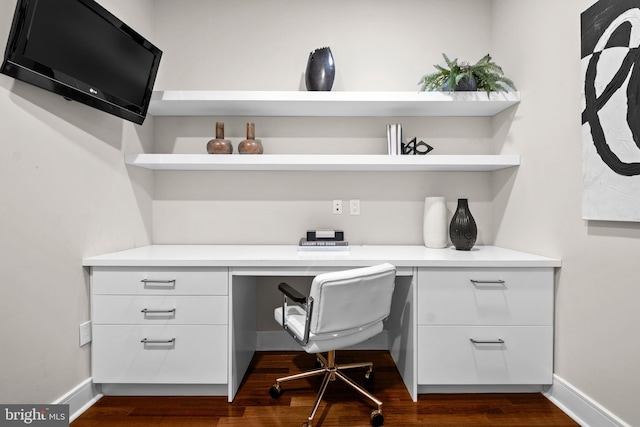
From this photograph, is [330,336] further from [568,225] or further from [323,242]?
[568,225]

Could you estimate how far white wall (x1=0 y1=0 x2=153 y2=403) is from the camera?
133cm

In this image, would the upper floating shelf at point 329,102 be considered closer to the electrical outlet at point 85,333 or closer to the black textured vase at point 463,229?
the black textured vase at point 463,229

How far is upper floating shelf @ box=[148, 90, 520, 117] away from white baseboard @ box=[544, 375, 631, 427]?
1690 mm

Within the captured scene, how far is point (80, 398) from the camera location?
1.66 meters

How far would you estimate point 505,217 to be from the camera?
2256 millimetres

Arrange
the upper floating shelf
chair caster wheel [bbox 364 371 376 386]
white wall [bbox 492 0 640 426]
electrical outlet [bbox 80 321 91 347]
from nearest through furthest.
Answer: white wall [bbox 492 0 640 426] < electrical outlet [bbox 80 321 91 347] < chair caster wheel [bbox 364 371 376 386] < the upper floating shelf

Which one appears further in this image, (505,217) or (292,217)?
(292,217)

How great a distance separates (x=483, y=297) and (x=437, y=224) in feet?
2.02

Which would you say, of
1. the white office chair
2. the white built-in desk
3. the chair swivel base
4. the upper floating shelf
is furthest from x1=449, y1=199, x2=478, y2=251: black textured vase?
the chair swivel base

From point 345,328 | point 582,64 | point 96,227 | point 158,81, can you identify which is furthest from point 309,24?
point 345,328

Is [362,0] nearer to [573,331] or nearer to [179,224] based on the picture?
[179,224]

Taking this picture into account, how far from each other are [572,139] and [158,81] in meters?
2.69

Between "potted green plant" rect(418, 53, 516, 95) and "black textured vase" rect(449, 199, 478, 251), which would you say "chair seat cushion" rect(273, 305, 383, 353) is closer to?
"black textured vase" rect(449, 199, 478, 251)

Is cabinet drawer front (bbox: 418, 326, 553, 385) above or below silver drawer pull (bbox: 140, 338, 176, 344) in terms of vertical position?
below
